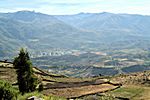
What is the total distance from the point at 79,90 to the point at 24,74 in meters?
9.43

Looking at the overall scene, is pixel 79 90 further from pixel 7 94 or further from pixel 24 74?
pixel 7 94

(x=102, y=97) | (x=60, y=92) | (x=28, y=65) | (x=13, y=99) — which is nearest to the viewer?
(x=13, y=99)

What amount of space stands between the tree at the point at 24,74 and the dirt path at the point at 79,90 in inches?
104

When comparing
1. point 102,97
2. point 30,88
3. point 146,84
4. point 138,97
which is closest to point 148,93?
point 138,97

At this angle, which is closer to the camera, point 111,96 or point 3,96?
point 3,96

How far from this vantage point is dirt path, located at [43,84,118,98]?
5188cm

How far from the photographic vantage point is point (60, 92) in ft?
176

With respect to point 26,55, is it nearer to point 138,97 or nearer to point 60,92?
point 60,92

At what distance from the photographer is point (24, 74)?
5600cm

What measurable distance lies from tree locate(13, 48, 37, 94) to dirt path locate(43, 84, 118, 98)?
263cm

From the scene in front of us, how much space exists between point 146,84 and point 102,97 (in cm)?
1603

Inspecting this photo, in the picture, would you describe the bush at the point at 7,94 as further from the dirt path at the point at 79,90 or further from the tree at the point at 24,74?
the tree at the point at 24,74

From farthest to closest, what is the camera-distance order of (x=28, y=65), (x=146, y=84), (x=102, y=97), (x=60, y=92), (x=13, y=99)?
1. (x=146, y=84)
2. (x=28, y=65)
3. (x=60, y=92)
4. (x=102, y=97)
5. (x=13, y=99)

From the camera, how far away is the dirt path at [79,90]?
51875 mm
